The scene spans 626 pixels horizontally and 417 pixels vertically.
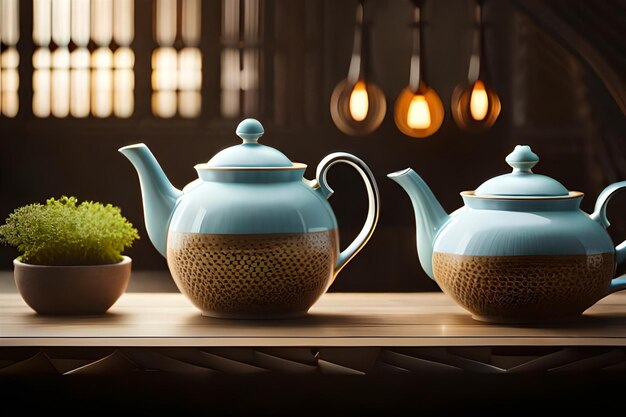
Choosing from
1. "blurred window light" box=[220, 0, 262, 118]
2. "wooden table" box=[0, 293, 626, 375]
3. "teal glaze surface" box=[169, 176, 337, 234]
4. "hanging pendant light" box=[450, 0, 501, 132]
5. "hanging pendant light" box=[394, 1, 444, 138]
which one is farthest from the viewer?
"blurred window light" box=[220, 0, 262, 118]

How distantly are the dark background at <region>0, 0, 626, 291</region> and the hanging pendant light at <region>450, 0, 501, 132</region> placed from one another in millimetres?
28

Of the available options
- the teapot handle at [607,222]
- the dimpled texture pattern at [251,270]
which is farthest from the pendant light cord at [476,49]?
the dimpled texture pattern at [251,270]

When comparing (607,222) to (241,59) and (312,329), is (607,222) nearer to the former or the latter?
(312,329)

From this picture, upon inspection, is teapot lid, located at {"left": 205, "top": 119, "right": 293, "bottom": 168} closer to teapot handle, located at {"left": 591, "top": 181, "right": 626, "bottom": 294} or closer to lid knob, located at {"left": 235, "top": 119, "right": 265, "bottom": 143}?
lid knob, located at {"left": 235, "top": 119, "right": 265, "bottom": 143}

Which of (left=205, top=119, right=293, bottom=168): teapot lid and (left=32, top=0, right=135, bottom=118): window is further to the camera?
(left=32, top=0, right=135, bottom=118): window

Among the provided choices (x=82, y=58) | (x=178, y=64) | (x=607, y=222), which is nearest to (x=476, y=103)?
(x=178, y=64)

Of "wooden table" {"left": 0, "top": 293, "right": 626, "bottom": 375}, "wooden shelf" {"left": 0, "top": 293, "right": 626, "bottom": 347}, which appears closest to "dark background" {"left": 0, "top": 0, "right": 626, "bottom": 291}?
"wooden shelf" {"left": 0, "top": 293, "right": 626, "bottom": 347}

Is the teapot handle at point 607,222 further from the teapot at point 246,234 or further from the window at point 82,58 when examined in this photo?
the window at point 82,58

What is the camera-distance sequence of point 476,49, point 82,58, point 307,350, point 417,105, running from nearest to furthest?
point 307,350 → point 417,105 → point 476,49 → point 82,58

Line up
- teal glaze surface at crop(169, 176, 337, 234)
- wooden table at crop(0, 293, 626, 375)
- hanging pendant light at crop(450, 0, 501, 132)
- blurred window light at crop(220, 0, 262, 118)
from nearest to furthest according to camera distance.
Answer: wooden table at crop(0, 293, 626, 375), teal glaze surface at crop(169, 176, 337, 234), hanging pendant light at crop(450, 0, 501, 132), blurred window light at crop(220, 0, 262, 118)

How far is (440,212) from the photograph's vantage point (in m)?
0.99

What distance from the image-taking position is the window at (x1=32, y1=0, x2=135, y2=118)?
9.71 feet

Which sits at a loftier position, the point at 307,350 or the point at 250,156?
the point at 250,156

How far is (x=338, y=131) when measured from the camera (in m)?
2.90
